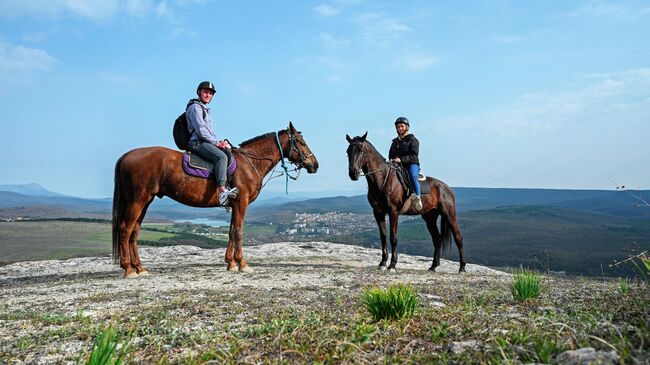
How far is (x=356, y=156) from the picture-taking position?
36.6 feet

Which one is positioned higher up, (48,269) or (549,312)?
(549,312)

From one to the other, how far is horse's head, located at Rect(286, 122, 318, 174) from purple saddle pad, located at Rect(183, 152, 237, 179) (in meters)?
2.43

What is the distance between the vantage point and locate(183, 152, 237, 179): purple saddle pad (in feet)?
31.0

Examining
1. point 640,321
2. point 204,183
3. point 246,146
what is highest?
point 246,146

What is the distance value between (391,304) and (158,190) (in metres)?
6.96

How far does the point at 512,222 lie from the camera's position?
116m

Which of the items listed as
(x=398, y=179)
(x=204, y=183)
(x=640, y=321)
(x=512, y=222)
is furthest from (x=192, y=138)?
(x=512, y=222)

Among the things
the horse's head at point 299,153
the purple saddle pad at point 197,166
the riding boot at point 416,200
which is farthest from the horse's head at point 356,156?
the purple saddle pad at point 197,166

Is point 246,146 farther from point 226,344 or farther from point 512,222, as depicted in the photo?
point 512,222

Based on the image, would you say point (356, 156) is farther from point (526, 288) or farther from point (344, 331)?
point (344, 331)

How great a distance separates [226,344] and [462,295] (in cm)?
386

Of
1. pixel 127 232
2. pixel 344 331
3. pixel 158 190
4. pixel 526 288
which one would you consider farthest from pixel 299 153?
pixel 344 331

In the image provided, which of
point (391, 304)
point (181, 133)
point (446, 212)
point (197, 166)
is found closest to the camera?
point (391, 304)

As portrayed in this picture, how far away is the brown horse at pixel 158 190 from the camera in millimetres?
9133
